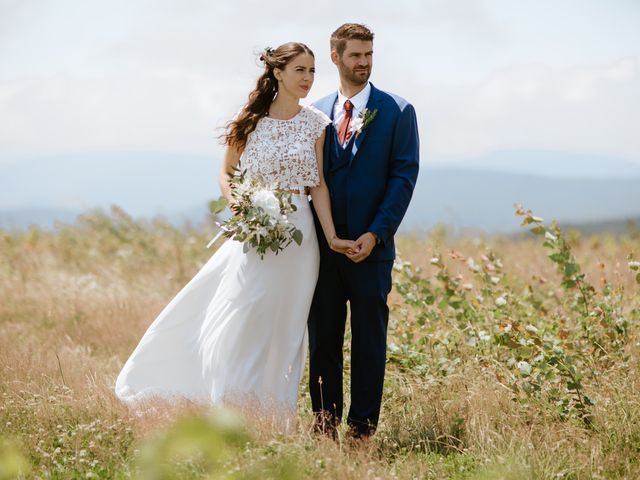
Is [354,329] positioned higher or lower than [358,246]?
lower

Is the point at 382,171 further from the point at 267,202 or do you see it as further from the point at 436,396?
the point at 436,396

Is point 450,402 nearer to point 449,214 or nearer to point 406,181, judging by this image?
point 406,181

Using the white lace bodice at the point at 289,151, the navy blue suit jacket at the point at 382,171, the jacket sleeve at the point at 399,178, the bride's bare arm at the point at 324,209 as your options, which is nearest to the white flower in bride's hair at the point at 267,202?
the white lace bodice at the point at 289,151

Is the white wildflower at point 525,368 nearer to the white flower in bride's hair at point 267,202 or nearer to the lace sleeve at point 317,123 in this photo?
the white flower in bride's hair at point 267,202

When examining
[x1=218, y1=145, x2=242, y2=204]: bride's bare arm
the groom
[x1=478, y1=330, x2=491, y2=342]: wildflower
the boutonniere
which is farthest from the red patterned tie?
[x1=478, y1=330, x2=491, y2=342]: wildflower

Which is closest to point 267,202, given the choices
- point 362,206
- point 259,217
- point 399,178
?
point 259,217

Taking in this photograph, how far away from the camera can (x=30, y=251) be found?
1193 cm

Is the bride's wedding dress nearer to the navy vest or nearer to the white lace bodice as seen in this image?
the white lace bodice

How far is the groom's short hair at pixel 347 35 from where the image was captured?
4473 millimetres

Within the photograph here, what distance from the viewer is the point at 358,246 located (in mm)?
4426

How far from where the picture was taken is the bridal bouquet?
14.6ft

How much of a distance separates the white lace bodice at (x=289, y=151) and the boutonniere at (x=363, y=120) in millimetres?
255

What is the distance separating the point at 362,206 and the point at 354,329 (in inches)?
28.4

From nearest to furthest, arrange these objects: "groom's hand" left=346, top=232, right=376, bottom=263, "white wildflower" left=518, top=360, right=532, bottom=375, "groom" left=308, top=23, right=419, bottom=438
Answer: "groom's hand" left=346, top=232, right=376, bottom=263
"groom" left=308, top=23, right=419, bottom=438
"white wildflower" left=518, top=360, right=532, bottom=375
